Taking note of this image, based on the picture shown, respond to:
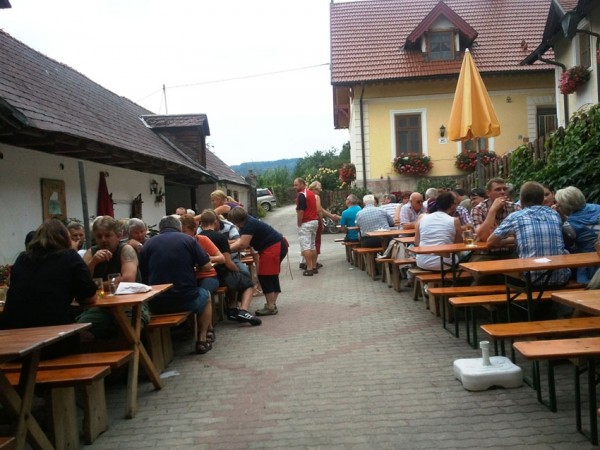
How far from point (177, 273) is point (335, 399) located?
2.25 m

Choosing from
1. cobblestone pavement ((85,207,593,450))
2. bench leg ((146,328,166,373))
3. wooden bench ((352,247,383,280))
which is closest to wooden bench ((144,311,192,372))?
bench leg ((146,328,166,373))

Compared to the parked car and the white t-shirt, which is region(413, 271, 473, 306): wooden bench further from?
the parked car

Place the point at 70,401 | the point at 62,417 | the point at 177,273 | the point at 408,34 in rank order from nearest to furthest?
the point at 62,417
the point at 70,401
the point at 177,273
the point at 408,34

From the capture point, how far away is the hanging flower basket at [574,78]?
525 inches

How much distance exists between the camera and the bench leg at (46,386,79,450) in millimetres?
3543

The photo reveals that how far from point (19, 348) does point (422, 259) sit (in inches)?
205

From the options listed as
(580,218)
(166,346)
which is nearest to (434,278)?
(580,218)

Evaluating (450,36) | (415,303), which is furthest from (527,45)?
(415,303)

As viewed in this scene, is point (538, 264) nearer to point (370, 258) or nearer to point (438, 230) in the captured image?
point (438, 230)

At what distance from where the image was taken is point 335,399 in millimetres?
4332

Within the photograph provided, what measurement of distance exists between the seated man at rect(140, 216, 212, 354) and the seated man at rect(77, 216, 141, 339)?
1.10 ft

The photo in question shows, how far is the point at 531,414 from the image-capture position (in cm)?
378

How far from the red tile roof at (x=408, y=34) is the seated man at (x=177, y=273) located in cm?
1502

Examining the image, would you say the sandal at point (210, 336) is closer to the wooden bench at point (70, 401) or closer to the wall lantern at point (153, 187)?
the wooden bench at point (70, 401)
